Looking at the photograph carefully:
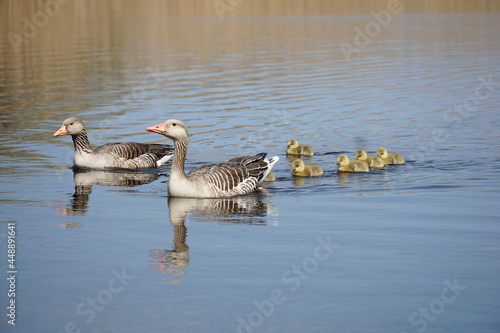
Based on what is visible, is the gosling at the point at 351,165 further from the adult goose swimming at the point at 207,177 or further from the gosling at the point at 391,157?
the adult goose swimming at the point at 207,177

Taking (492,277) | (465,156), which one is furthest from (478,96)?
(492,277)

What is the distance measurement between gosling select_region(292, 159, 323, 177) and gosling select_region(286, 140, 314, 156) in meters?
2.05

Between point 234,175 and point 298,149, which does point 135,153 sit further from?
point 234,175

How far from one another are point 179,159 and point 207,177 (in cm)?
71

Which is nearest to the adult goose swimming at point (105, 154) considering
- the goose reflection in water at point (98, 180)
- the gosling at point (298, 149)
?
the goose reflection in water at point (98, 180)

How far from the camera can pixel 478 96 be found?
29.8 metres

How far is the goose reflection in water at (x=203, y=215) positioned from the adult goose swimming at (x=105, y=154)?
375cm

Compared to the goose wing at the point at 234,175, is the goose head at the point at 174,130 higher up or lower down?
higher up

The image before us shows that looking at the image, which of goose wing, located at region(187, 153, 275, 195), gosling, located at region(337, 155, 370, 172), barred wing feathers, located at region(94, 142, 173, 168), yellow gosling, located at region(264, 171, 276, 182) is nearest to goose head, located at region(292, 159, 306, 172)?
yellow gosling, located at region(264, 171, 276, 182)

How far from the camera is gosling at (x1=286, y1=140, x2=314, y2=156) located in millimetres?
19945

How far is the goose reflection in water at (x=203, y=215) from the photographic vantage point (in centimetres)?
1173

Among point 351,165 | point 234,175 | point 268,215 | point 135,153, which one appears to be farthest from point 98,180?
point 351,165

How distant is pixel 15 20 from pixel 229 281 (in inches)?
2748

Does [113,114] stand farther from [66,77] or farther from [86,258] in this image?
[86,258]
